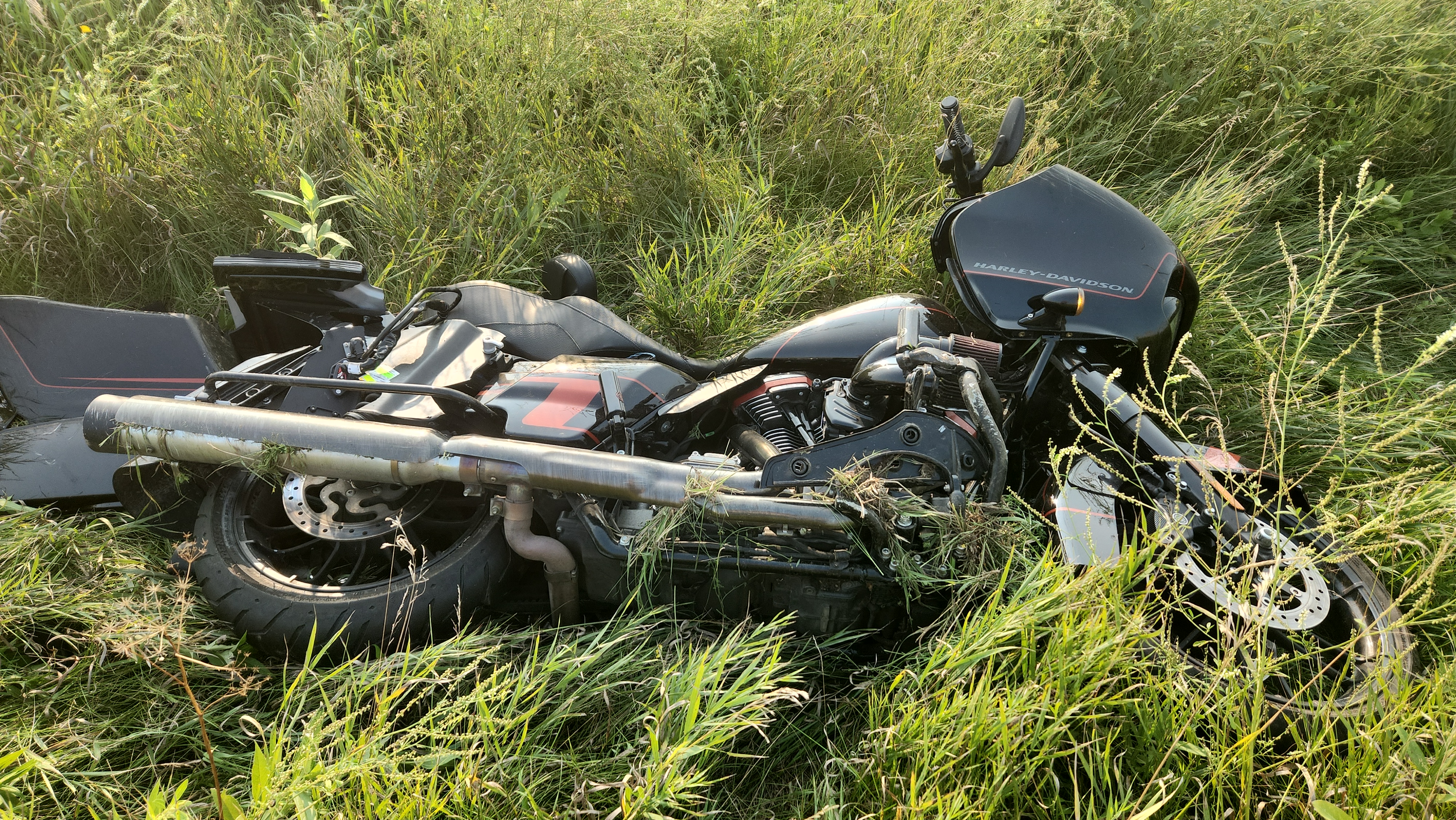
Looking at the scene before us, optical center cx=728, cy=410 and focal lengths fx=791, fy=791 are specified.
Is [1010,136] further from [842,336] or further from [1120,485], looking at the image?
[1120,485]

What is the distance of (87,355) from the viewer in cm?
263

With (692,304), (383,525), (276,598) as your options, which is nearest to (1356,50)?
(692,304)

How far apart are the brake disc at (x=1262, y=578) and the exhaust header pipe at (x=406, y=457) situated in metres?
0.78

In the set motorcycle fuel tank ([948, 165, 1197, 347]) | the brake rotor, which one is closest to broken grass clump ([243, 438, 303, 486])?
the brake rotor

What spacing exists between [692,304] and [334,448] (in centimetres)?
166

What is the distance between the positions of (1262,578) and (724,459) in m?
1.25

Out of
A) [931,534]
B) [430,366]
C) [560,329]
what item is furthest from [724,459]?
[430,366]

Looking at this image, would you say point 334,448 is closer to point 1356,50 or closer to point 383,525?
point 383,525

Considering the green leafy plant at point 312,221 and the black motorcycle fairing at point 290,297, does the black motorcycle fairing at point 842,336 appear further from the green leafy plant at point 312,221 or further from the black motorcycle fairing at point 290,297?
the green leafy plant at point 312,221

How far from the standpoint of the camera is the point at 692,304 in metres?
3.26

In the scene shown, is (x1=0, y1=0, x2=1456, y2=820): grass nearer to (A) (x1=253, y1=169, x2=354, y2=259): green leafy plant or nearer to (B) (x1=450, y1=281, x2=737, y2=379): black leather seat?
(A) (x1=253, y1=169, x2=354, y2=259): green leafy plant

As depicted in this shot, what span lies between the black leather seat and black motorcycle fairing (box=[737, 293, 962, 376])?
0.20 metres

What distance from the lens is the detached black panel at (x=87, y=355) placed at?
101 inches

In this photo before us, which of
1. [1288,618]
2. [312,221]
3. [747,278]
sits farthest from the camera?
[747,278]
